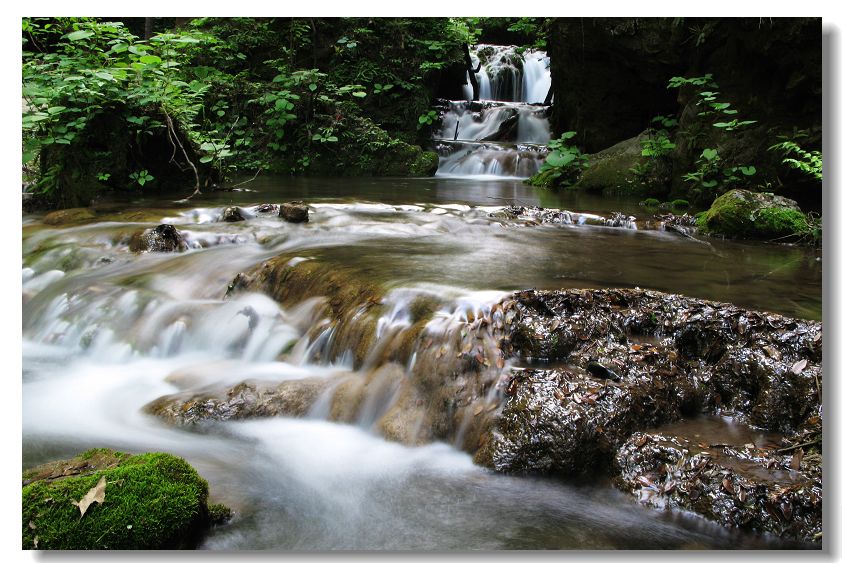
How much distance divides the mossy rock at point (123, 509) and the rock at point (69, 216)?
484 centimetres

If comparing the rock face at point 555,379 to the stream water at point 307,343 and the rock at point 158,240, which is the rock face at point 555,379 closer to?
the stream water at point 307,343

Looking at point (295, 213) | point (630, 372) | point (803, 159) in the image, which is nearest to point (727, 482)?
point (630, 372)

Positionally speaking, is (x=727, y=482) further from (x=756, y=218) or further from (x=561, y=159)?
(x=561, y=159)

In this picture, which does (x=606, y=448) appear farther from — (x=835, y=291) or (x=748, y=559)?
(x=835, y=291)

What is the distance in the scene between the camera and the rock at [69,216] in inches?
249

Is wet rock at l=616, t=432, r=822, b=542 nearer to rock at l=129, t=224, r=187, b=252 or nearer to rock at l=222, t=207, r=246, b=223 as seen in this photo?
rock at l=129, t=224, r=187, b=252

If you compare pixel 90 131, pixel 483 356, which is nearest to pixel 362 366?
pixel 483 356

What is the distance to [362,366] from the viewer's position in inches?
136

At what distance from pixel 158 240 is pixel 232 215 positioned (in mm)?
1093

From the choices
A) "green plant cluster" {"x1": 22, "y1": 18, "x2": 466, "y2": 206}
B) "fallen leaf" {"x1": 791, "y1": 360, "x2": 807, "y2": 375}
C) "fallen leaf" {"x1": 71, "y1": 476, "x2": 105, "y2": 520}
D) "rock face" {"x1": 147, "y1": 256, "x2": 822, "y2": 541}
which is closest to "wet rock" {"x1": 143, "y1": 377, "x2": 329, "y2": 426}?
"rock face" {"x1": 147, "y1": 256, "x2": 822, "y2": 541}

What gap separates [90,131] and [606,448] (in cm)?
708

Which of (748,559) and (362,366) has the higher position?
(362,366)

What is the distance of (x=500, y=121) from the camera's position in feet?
46.3

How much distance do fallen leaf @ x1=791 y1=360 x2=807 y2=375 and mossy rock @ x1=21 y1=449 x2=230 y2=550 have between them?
2.64 meters
